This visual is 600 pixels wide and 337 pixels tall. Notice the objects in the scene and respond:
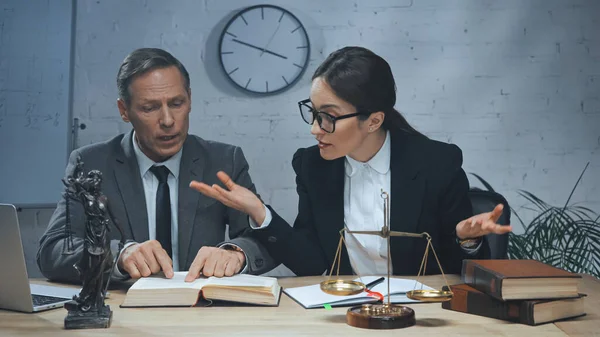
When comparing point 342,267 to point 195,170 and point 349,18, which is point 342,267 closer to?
point 195,170

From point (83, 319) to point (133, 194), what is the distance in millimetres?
834

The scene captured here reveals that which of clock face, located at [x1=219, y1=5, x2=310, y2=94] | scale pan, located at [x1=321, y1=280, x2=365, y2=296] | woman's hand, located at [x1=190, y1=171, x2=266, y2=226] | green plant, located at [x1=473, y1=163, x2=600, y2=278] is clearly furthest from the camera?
clock face, located at [x1=219, y1=5, x2=310, y2=94]

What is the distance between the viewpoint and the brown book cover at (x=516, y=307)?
1369 millimetres

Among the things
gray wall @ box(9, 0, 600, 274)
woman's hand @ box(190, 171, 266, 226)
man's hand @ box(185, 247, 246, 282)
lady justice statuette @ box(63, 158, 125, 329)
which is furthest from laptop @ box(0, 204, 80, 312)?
gray wall @ box(9, 0, 600, 274)

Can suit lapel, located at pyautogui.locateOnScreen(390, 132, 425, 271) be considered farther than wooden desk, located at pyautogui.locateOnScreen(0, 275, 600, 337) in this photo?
Yes

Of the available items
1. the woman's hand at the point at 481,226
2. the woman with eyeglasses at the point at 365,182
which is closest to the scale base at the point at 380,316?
the woman's hand at the point at 481,226

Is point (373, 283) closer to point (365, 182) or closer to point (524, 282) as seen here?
point (524, 282)

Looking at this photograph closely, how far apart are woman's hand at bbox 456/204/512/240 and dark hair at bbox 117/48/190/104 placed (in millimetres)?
1029

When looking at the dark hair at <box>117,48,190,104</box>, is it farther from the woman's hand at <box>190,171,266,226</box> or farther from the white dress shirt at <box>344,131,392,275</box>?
the white dress shirt at <box>344,131,392,275</box>

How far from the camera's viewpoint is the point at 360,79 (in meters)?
2.14

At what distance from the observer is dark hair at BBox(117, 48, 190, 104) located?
2205 millimetres

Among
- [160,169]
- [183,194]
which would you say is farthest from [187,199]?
[160,169]

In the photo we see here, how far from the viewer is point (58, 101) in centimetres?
355

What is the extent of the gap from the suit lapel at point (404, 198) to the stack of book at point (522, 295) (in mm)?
681
